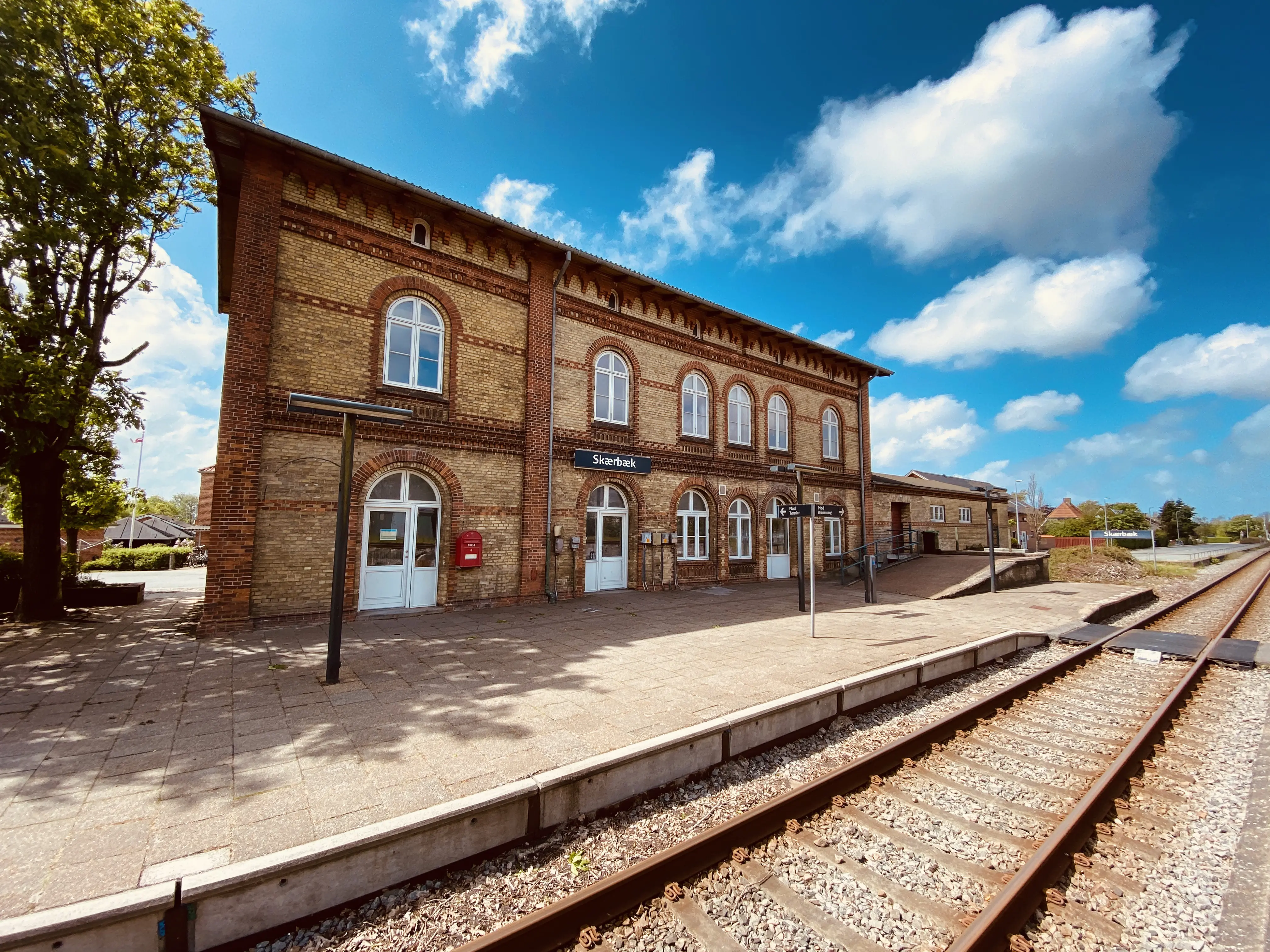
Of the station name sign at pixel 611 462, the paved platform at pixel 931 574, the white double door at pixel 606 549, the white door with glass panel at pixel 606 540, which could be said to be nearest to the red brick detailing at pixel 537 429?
the station name sign at pixel 611 462

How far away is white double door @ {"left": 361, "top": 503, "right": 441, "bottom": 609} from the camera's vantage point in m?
9.56

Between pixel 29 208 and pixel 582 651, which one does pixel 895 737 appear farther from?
pixel 29 208

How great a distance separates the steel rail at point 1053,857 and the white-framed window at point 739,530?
33.7 ft

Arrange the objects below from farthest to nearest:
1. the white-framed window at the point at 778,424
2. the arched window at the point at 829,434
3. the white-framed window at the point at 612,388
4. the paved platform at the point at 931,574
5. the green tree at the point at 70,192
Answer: the arched window at the point at 829,434, the white-framed window at the point at 778,424, the paved platform at the point at 931,574, the white-framed window at the point at 612,388, the green tree at the point at 70,192

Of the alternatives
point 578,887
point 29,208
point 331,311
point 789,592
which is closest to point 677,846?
point 578,887

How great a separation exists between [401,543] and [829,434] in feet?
49.4

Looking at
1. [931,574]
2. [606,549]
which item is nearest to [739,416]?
[606,549]

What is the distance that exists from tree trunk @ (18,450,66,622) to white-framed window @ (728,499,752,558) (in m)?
14.7

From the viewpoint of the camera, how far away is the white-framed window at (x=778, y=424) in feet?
55.5

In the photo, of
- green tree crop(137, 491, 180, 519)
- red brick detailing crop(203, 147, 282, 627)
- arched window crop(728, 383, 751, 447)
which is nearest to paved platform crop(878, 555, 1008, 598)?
arched window crop(728, 383, 751, 447)

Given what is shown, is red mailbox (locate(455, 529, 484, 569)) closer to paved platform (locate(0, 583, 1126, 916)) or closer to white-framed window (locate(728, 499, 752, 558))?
paved platform (locate(0, 583, 1126, 916))

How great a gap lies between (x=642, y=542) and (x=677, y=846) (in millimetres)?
10104

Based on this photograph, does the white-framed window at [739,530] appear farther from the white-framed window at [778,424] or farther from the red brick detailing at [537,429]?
the red brick detailing at [537,429]

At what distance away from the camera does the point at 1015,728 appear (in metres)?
5.45
